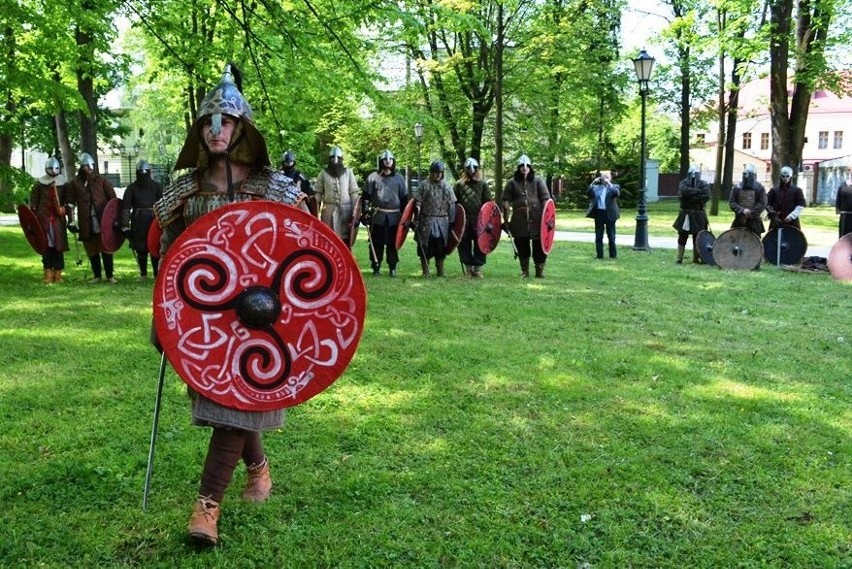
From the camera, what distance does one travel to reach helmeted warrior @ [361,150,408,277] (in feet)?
35.4

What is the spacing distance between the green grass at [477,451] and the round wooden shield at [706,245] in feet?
17.5

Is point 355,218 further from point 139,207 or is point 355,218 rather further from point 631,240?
point 631,240

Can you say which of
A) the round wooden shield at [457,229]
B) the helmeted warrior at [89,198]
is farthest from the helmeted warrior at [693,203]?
the helmeted warrior at [89,198]

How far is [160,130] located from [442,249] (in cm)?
6089

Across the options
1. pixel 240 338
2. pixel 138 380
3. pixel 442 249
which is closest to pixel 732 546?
pixel 240 338

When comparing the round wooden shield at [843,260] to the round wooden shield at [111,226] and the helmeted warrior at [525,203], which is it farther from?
the round wooden shield at [111,226]

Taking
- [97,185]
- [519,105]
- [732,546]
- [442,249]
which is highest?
[519,105]

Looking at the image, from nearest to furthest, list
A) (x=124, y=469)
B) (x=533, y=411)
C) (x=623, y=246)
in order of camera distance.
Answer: (x=124, y=469) < (x=533, y=411) < (x=623, y=246)


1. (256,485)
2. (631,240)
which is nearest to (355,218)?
(256,485)

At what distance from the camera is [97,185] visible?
32.5 feet

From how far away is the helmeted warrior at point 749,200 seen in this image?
12.3m

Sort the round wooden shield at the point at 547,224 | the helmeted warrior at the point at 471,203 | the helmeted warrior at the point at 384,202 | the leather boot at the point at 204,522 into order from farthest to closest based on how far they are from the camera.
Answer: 1. the helmeted warrior at the point at 471,203
2. the helmeted warrior at the point at 384,202
3. the round wooden shield at the point at 547,224
4. the leather boot at the point at 204,522

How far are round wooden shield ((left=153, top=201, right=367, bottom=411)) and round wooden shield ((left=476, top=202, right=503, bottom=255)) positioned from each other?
787 cm

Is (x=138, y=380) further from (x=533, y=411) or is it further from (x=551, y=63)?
(x=551, y=63)
